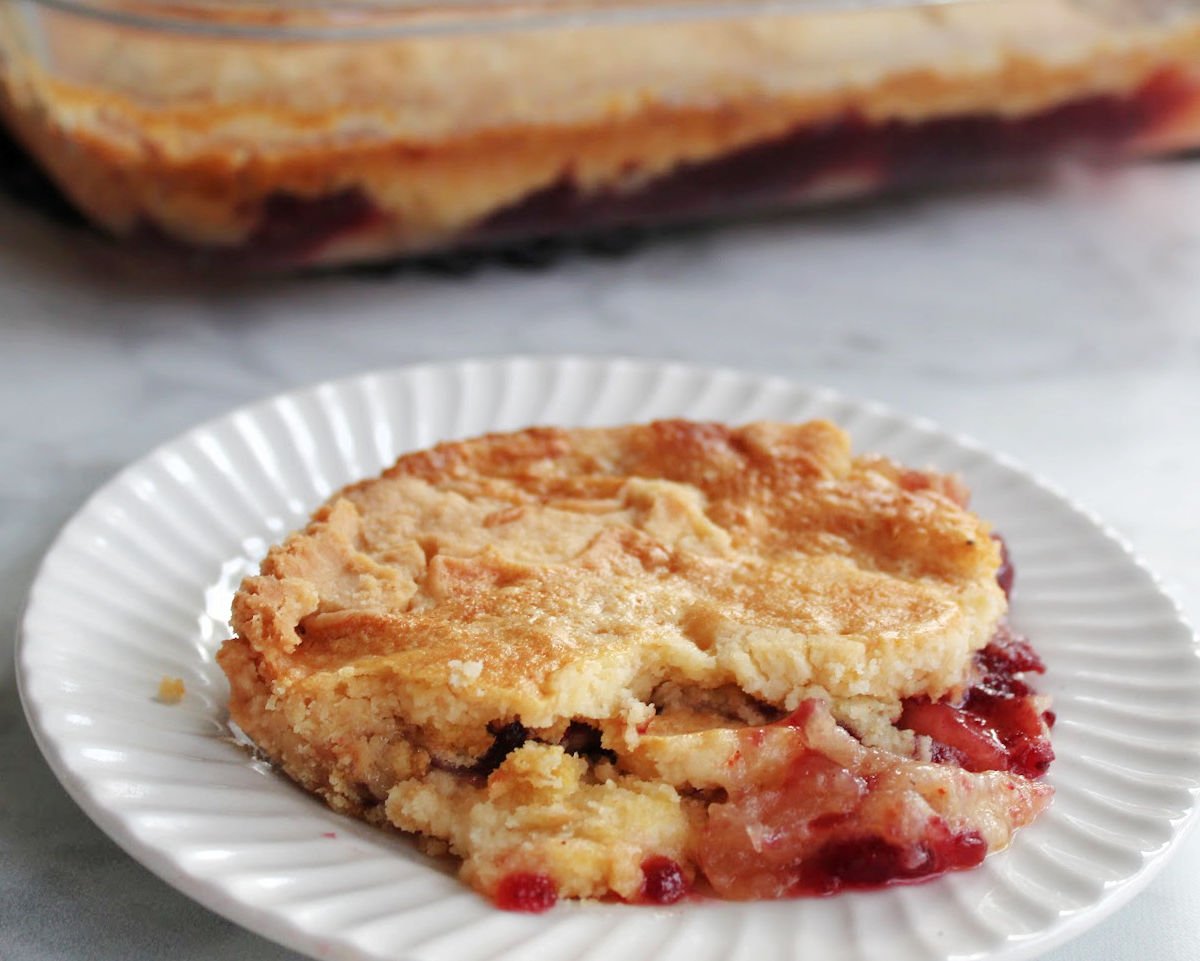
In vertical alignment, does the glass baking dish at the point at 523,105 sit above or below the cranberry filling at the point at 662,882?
above

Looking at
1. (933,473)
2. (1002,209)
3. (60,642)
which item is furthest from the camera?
(1002,209)

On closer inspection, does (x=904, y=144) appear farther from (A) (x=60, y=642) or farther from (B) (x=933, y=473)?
(A) (x=60, y=642)

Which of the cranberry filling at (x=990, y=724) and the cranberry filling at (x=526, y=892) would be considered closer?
the cranberry filling at (x=526, y=892)

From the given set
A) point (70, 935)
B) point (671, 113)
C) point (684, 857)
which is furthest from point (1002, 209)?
point (70, 935)

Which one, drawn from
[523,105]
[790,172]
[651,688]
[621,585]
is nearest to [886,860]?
[651,688]

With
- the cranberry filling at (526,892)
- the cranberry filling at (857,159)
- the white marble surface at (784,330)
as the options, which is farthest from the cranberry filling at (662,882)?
the cranberry filling at (857,159)

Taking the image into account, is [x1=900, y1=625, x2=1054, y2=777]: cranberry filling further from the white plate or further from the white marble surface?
the white marble surface

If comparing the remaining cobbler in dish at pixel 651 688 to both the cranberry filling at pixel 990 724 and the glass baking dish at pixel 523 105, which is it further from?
the glass baking dish at pixel 523 105
